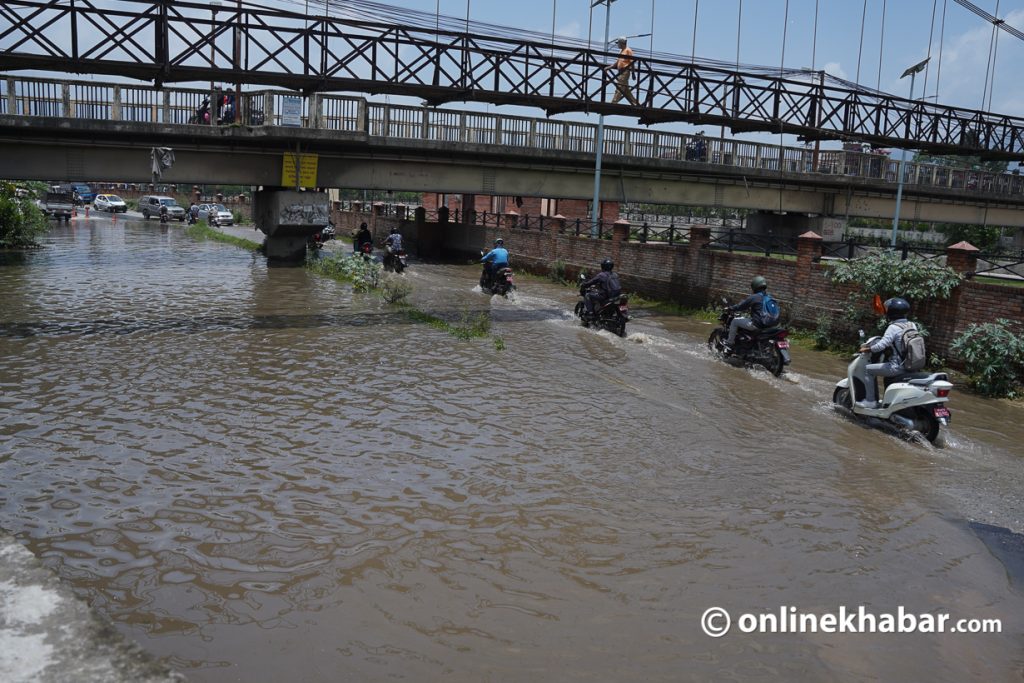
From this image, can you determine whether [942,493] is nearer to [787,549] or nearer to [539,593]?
[787,549]

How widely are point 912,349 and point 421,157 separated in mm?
20602

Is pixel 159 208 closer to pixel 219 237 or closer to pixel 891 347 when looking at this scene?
pixel 219 237

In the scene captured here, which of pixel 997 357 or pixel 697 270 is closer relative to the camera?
pixel 997 357

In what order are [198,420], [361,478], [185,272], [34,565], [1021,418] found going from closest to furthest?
[34,565], [361,478], [198,420], [1021,418], [185,272]

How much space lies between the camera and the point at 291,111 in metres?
24.8

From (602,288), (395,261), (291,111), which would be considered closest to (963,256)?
(602,288)

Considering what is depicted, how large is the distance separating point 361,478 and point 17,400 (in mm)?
4998

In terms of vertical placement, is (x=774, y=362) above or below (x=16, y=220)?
below

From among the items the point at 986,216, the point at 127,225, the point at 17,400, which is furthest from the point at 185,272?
the point at 986,216

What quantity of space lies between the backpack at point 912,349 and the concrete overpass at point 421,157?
64.1 ft

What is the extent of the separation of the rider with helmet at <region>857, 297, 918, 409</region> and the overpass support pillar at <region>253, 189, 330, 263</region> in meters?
21.2

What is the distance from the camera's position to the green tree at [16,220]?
91.9 feet

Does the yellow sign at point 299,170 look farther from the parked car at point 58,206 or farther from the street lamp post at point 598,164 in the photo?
the parked car at point 58,206

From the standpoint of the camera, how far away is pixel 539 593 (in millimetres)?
5320
